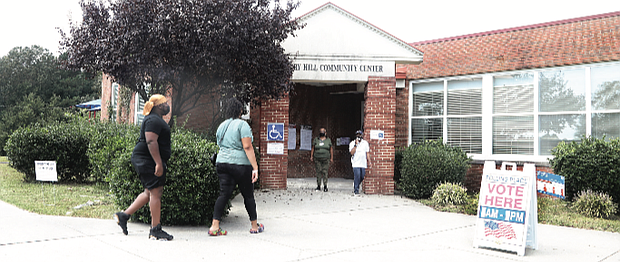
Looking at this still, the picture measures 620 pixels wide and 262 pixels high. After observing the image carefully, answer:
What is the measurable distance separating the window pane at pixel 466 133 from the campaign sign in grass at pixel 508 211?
22.7 feet

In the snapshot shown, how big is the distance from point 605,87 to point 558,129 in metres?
1.38

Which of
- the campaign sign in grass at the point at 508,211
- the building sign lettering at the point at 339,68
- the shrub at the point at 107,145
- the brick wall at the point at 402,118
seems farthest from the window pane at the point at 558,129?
the shrub at the point at 107,145

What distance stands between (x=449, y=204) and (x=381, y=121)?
2885mm

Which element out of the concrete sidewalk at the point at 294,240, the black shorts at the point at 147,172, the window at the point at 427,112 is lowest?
the concrete sidewalk at the point at 294,240

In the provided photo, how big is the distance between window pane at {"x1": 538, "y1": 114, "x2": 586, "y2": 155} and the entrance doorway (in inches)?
229

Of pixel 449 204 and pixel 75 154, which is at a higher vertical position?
pixel 75 154

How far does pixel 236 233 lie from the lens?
6414mm

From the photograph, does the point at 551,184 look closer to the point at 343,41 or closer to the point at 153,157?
the point at 343,41

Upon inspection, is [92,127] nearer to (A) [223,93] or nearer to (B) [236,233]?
(A) [223,93]

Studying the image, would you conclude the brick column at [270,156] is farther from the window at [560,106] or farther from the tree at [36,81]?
the tree at [36,81]

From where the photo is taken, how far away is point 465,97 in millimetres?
13133

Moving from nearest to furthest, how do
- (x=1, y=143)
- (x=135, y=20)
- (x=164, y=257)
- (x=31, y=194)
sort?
(x=164, y=257)
(x=135, y=20)
(x=31, y=194)
(x=1, y=143)

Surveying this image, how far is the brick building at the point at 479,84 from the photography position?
36.7 feet

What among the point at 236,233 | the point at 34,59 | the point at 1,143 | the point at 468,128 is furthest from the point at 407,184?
the point at 34,59
